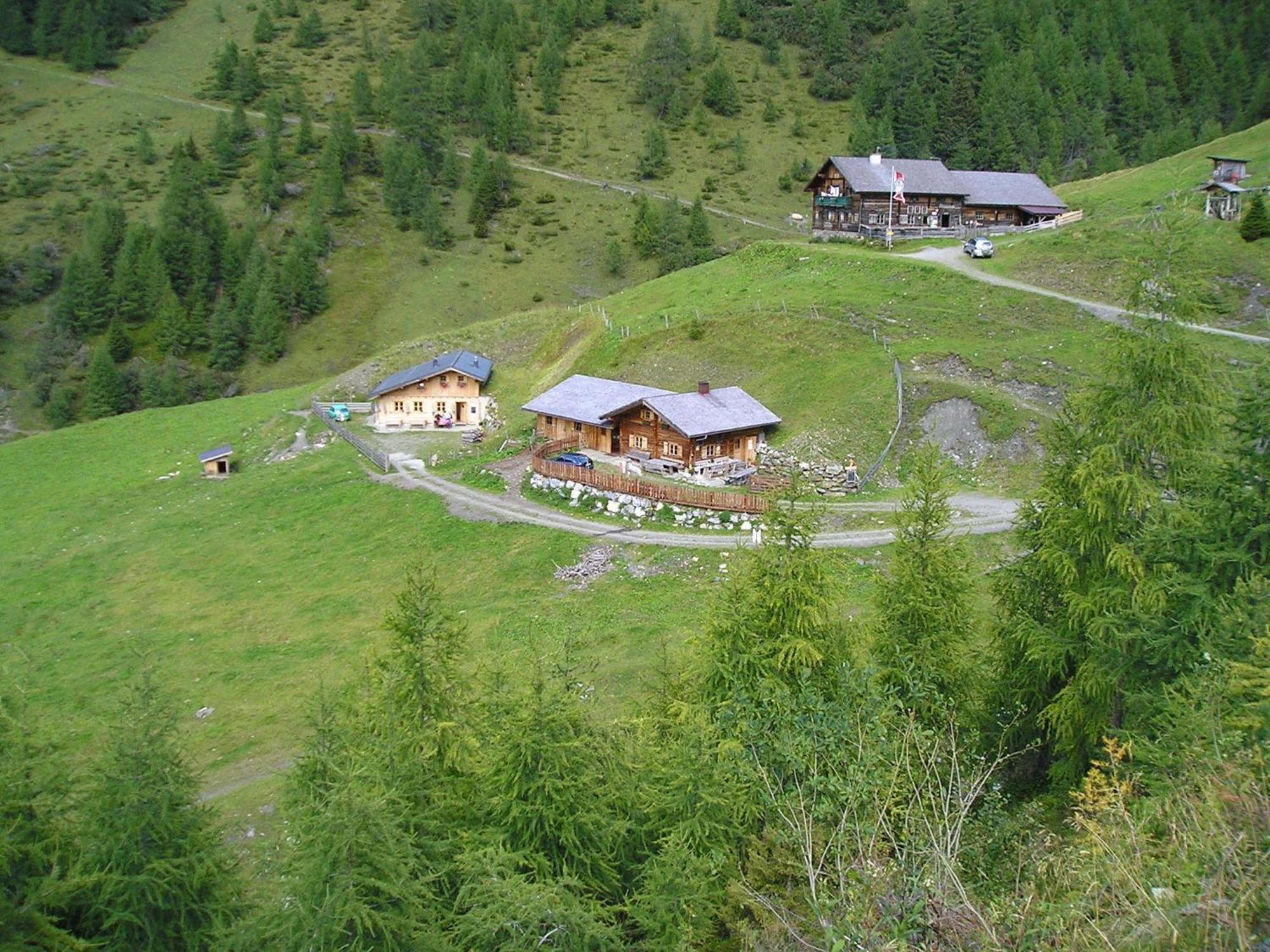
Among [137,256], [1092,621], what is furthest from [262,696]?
[137,256]

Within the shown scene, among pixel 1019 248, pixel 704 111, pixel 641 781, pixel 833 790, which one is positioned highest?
pixel 704 111

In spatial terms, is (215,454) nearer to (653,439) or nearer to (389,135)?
(653,439)

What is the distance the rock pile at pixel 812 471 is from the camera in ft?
144

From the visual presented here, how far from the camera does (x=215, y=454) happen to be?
59156 millimetres

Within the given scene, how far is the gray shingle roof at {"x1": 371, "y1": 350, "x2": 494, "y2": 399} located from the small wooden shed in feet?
36.3

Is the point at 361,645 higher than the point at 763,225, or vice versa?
the point at 763,225

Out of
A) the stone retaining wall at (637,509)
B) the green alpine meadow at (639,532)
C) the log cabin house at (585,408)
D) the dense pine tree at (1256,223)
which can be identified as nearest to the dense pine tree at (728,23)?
the green alpine meadow at (639,532)

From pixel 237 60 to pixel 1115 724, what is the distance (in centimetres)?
17058

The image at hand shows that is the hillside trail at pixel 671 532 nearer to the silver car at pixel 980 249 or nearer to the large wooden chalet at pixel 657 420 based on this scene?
the large wooden chalet at pixel 657 420

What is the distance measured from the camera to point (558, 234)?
12200 cm

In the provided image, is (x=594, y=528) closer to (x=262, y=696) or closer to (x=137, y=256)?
(x=262, y=696)

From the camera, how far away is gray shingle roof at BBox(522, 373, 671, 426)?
5197 cm

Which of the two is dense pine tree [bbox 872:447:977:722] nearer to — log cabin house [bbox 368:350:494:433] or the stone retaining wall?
the stone retaining wall

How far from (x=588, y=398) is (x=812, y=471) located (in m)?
16.3
